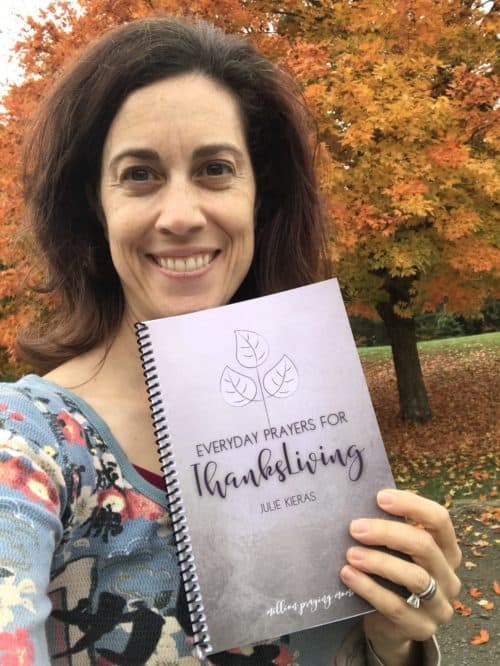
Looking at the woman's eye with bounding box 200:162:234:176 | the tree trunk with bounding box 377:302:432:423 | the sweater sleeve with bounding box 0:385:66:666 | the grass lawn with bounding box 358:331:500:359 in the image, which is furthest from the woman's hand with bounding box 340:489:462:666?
the grass lawn with bounding box 358:331:500:359

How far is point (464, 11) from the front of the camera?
259 inches

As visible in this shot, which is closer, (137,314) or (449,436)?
(137,314)

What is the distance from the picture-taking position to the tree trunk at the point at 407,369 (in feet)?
31.6

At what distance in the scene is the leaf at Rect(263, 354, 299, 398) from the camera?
115cm

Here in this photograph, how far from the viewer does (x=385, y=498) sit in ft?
3.64

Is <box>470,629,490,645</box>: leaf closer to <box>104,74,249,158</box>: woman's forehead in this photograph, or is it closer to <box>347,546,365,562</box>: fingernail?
<box>347,546,365,562</box>: fingernail

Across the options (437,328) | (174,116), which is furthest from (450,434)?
(437,328)

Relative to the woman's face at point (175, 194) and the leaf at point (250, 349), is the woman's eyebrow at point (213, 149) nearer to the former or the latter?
the woman's face at point (175, 194)

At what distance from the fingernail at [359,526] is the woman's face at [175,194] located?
0.57m

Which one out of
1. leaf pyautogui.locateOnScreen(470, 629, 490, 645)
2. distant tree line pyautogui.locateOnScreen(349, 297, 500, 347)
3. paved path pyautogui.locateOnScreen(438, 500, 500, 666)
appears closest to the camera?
paved path pyautogui.locateOnScreen(438, 500, 500, 666)

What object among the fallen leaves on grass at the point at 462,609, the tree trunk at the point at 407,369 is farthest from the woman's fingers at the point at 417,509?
the tree trunk at the point at 407,369

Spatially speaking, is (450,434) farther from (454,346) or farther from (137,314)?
Answer: (454,346)

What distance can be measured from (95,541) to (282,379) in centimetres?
46

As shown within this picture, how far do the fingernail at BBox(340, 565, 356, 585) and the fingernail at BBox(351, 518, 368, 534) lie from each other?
6 centimetres
